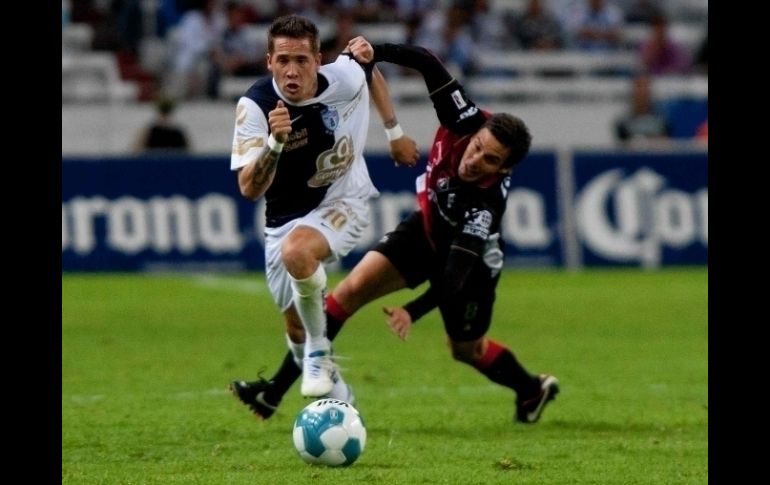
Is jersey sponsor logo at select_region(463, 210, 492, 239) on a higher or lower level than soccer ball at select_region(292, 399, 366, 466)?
higher

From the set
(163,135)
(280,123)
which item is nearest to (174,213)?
(163,135)

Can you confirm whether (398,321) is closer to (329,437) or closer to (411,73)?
(329,437)

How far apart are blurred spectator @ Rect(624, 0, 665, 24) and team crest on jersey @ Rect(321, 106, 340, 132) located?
17968 mm

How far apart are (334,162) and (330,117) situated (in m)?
0.27

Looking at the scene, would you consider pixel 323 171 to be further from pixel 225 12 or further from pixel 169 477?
pixel 225 12

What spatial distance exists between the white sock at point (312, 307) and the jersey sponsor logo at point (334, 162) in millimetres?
520

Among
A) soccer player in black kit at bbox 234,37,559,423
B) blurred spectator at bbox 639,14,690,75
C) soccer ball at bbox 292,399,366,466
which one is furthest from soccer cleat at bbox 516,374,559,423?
blurred spectator at bbox 639,14,690,75

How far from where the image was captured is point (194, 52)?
73.6ft

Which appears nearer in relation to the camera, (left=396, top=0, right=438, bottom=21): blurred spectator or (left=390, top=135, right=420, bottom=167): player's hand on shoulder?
(left=390, top=135, right=420, bottom=167): player's hand on shoulder

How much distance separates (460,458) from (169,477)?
144cm

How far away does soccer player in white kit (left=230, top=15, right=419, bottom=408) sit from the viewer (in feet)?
25.9

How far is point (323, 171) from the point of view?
851 centimetres

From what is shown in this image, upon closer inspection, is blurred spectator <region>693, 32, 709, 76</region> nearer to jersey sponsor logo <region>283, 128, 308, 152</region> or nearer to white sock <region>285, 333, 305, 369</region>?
white sock <region>285, 333, 305, 369</region>

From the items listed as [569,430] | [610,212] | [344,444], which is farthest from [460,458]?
[610,212]
